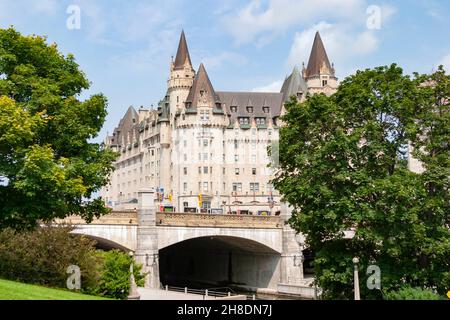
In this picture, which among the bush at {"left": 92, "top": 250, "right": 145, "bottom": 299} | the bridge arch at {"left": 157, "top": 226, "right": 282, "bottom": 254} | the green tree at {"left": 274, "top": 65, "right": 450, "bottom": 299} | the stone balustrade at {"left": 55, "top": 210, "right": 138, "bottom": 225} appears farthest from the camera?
the bridge arch at {"left": 157, "top": 226, "right": 282, "bottom": 254}

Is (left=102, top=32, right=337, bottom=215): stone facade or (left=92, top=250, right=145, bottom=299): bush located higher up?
(left=102, top=32, right=337, bottom=215): stone facade

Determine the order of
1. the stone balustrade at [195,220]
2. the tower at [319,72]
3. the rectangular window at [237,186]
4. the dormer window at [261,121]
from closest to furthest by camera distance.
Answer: the stone balustrade at [195,220], the rectangular window at [237,186], the dormer window at [261,121], the tower at [319,72]

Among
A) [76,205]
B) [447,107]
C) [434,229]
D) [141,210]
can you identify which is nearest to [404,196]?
[434,229]

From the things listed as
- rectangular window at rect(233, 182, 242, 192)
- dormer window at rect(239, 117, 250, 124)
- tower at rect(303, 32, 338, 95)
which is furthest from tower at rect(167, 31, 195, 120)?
tower at rect(303, 32, 338, 95)

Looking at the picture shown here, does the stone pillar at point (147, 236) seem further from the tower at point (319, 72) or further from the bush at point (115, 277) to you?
the tower at point (319, 72)

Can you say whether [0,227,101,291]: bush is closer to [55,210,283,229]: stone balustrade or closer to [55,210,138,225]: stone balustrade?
[55,210,283,229]: stone balustrade

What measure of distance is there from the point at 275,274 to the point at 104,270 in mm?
27493

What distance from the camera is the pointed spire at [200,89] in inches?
4419

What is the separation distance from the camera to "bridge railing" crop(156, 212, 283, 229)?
5019cm

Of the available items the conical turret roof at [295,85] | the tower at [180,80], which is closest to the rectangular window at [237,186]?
the tower at [180,80]

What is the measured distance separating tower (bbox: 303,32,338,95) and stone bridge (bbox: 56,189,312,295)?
5581 cm

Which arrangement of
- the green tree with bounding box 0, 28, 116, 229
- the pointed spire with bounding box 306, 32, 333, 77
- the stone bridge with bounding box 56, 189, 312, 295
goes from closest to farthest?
the green tree with bounding box 0, 28, 116, 229
the stone bridge with bounding box 56, 189, 312, 295
the pointed spire with bounding box 306, 32, 333, 77

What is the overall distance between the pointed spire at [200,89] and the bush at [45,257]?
82.1 metres

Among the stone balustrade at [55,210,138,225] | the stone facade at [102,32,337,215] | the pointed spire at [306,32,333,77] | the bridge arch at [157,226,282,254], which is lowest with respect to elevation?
the bridge arch at [157,226,282,254]
